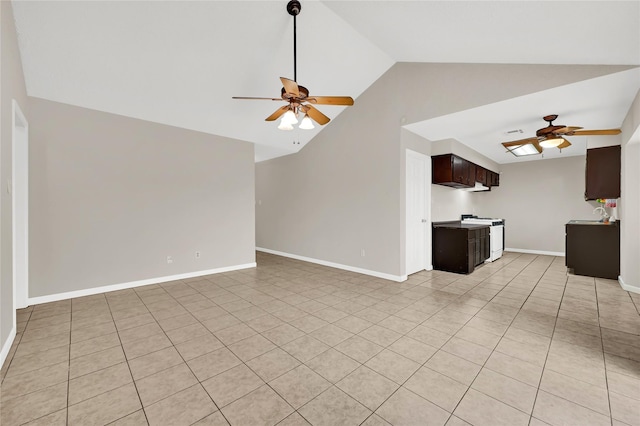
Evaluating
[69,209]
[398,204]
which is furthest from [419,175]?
[69,209]

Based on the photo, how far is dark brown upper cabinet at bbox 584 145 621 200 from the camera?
457 cm

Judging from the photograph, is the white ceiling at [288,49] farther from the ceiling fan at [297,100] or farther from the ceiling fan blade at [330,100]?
the ceiling fan blade at [330,100]

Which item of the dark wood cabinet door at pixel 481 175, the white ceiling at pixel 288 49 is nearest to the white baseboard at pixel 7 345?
the white ceiling at pixel 288 49

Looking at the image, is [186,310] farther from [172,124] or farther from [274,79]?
[274,79]

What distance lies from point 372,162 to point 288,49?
7.52 feet

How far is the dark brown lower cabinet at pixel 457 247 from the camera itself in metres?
4.98

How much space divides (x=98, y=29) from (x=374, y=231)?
4.58m

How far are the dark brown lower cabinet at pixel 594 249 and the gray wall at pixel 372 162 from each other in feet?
11.2

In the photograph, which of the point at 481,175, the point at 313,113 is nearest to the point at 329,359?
the point at 313,113

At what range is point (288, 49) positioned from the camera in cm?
367

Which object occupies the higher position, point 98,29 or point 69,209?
point 98,29

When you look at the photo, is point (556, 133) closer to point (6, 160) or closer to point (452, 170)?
point (452, 170)

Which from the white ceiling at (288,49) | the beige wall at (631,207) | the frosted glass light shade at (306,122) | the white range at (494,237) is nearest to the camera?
the white ceiling at (288,49)

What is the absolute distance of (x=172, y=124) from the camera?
468cm
